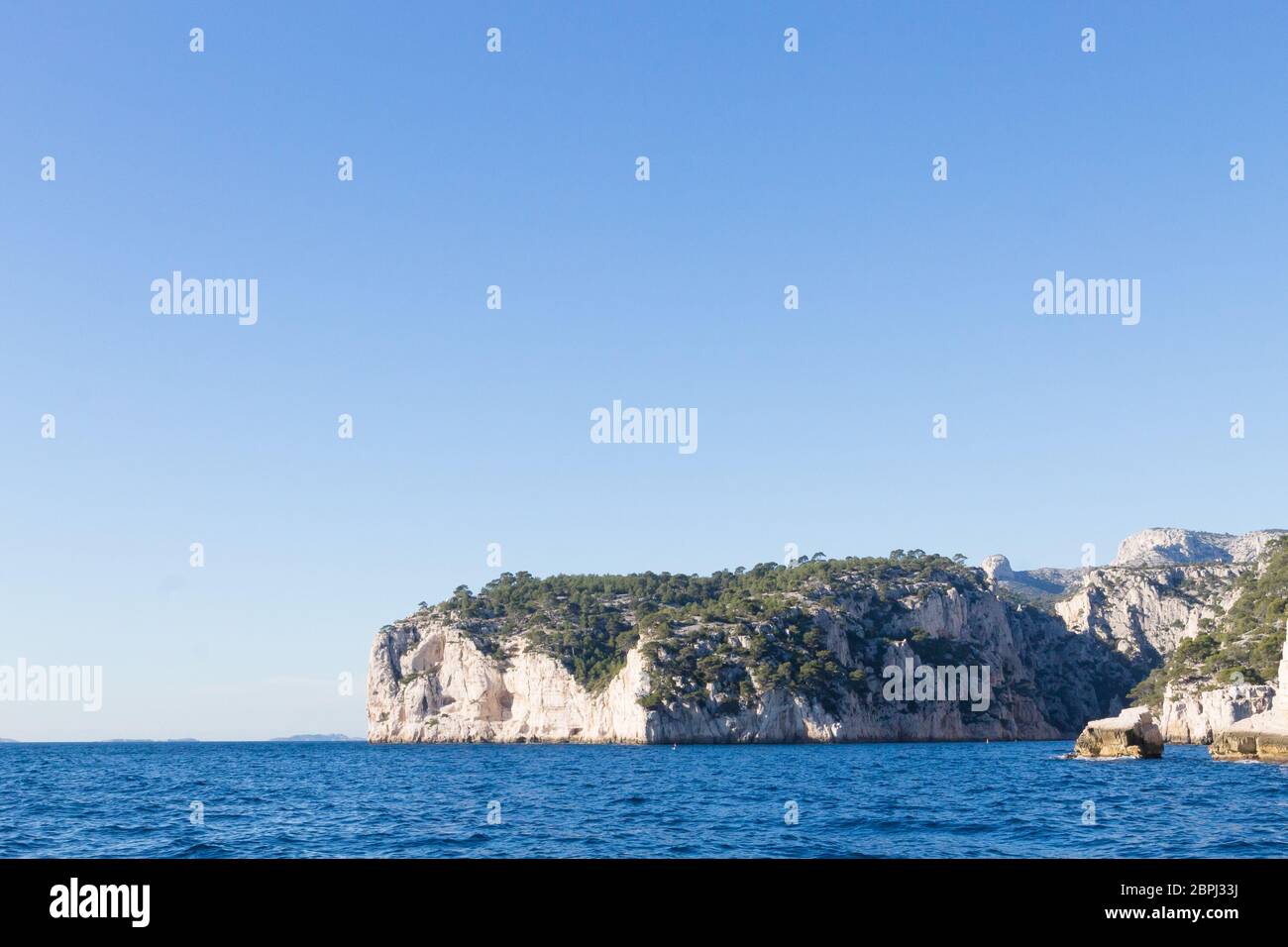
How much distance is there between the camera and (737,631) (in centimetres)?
15988

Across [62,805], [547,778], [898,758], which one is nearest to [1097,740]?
[898,758]

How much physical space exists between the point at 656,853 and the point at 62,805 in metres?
36.5

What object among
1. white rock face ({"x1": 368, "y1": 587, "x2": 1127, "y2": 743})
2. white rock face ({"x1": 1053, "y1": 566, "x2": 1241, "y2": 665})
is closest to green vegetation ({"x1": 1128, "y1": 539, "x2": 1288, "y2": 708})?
white rock face ({"x1": 368, "y1": 587, "x2": 1127, "y2": 743})

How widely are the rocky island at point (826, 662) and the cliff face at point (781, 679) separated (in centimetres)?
30

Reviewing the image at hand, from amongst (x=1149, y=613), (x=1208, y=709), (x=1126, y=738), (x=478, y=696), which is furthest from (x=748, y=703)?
(x=1149, y=613)

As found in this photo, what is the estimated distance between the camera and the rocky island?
147m

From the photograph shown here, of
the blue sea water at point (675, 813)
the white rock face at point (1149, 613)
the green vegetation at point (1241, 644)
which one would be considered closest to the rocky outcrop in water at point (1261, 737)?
the blue sea water at point (675, 813)

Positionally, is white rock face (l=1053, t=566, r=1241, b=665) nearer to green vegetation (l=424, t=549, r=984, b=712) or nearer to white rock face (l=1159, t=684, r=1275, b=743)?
green vegetation (l=424, t=549, r=984, b=712)

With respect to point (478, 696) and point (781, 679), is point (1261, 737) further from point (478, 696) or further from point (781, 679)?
point (478, 696)

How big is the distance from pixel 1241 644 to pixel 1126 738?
1835 inches

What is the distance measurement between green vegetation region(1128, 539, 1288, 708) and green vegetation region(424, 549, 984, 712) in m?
43.6

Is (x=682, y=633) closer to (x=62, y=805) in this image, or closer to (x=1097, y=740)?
(x=1097, y=740)
